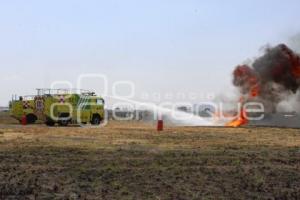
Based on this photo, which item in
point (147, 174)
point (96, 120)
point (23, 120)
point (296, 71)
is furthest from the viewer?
point (23, 120)

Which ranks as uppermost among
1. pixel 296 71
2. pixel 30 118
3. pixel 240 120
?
pixel 296 71

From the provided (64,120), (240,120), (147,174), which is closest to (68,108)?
(64,120)

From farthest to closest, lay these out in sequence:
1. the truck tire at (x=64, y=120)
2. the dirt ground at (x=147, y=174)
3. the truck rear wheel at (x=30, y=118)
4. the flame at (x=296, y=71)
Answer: the truck rear wheel at (x=30, y=118), the truck tire at (x=64, y=120), the flame at (x=296, y=71), the dirt ground at (x=147, y=174)

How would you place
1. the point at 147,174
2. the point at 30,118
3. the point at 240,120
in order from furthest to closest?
the point at 30,118 → the point at 240,120 → the point at 147,174

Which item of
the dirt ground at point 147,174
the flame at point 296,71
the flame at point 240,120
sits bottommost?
the dirt ground at point 147,174

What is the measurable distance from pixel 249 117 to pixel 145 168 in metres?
38.3

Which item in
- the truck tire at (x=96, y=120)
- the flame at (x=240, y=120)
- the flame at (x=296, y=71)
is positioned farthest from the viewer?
the flame at (x=240, y=120)

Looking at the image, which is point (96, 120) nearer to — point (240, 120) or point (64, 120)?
point (64, 120)

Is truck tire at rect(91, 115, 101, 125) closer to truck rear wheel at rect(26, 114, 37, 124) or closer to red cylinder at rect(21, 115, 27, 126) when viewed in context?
truck rear wheel at rect(26, 114, 37, 124)

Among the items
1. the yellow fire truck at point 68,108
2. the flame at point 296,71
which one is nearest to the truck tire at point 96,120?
the yellow fire truck at point 68,108

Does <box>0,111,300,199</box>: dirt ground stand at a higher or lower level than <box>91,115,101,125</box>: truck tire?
lower

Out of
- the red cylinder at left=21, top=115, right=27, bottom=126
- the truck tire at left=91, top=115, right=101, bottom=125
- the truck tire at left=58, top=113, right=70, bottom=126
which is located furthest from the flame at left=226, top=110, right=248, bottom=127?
the red cylinder at left=21, top=115, right=27, bottom=126

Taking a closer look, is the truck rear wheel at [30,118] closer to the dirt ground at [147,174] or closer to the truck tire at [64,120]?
the truck tire at [64,120]

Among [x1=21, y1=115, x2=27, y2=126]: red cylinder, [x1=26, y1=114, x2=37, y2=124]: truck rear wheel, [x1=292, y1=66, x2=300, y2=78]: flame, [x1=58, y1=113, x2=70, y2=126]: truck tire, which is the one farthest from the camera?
[x1=26, y1=114, x2=37, y2=124]: truck rear wheel
